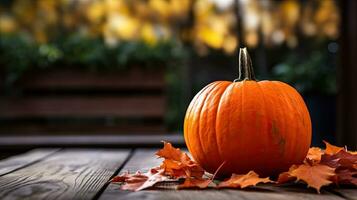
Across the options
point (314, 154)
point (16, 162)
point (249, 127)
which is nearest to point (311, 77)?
point (314, 154)

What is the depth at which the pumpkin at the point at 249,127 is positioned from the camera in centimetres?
97

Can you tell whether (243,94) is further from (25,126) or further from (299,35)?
(299,35)

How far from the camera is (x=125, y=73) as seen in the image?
343 cm

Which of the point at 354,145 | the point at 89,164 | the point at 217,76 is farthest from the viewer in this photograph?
the point at 217,76

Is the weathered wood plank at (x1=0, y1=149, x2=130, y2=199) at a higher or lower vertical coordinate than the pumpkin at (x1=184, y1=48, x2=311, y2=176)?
lower

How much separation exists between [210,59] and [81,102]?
166cm

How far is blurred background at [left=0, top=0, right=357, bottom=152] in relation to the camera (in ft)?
10.9

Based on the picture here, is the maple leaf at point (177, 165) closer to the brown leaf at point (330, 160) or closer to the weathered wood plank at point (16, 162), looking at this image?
the brown leaf at point (330, 160)

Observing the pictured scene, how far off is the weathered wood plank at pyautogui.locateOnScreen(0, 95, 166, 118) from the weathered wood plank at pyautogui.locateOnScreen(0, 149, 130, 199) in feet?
6.26

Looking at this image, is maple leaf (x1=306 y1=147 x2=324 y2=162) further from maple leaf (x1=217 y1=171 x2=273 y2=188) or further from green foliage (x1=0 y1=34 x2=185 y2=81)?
green foliage (x1=0 y1=34 x2=185 y2=81)

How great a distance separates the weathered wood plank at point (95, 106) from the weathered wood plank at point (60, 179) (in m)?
1.91

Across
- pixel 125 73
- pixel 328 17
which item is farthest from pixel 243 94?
pixel 328 17

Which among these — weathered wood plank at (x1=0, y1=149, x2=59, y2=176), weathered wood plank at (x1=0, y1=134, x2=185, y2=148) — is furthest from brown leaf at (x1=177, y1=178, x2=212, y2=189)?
weathered wood plank at (x1=0, y1=134, x2=185, y2=148)

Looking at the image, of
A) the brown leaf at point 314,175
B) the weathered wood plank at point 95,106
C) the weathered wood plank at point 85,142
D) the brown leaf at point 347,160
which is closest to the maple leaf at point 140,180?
the brown leaf at point 314,175
